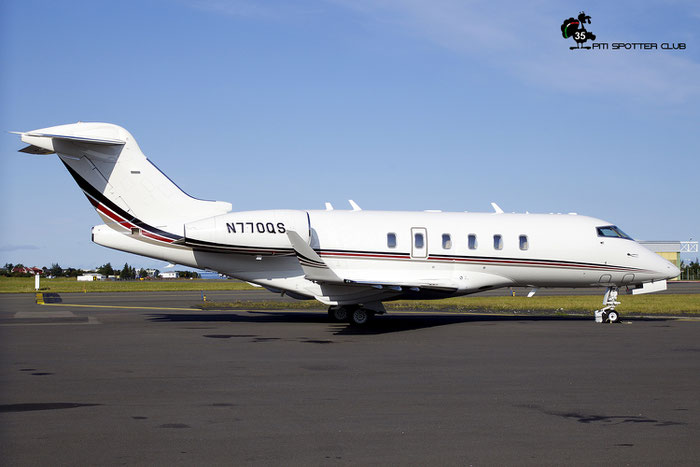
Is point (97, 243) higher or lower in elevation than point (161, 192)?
lower

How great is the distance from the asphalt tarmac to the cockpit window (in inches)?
211

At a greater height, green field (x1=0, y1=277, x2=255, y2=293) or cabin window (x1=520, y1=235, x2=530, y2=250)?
cabin window (x1=520, y1=235, x2=530, y2=250)

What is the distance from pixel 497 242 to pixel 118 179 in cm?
1169

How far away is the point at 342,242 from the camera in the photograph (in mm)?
20688

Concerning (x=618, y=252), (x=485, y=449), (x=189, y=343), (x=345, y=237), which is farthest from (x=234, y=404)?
(x=618, y=252)

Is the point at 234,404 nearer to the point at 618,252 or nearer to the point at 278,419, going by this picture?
the point at 278,419

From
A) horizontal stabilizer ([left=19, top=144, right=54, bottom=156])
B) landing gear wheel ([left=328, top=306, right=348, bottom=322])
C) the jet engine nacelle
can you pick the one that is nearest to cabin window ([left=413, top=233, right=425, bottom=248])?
landing gear wheel ([left=328, top=306, right=348, bottom=322])

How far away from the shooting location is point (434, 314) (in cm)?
2578

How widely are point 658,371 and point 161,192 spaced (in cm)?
1455

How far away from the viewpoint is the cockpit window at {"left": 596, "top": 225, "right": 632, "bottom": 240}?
2234cm

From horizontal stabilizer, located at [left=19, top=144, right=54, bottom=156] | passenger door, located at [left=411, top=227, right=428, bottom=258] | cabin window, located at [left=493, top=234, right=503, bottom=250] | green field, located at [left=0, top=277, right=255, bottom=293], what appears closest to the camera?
horizontal stabilizer, located at [left=19, top=144, right=54, bottom=156]

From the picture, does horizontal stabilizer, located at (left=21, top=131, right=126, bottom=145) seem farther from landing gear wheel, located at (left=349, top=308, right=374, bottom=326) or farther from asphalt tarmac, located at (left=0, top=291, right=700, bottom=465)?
landing gear wheel, located at (left=349, top=308, right=374, bottom=326)

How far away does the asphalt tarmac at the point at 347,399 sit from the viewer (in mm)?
6441

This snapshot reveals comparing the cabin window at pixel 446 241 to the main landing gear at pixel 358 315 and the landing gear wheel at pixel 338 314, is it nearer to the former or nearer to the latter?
the main landing gear at pixel 358 315
